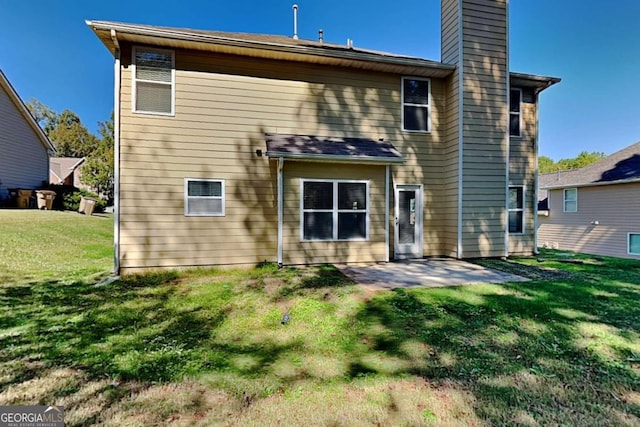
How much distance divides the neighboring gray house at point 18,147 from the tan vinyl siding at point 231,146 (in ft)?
43.4

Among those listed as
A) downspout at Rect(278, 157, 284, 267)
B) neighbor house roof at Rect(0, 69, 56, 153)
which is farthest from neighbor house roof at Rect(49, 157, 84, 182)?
downspout at Rect(278, 157, 284, 267)

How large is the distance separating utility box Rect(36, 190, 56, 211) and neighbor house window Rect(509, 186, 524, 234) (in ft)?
63.4

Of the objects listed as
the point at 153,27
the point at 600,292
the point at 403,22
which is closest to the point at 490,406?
the point at 600,292

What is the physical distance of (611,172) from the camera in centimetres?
1463

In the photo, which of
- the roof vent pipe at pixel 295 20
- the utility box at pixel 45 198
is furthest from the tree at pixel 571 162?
the utility box at pixel 45 198

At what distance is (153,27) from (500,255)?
9733mm

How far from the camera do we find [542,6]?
12.2 meters

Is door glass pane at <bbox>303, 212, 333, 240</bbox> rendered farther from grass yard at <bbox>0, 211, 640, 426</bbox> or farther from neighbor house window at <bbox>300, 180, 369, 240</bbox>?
A: grass yard at <bbox>0, 211, 640, 426</bbox>

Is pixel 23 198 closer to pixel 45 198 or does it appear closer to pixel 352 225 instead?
pixel 45 198

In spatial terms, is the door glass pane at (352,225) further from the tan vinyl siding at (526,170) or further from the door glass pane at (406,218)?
the tan vinyl siding at (526,170)

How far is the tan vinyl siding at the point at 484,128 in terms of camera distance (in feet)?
26.1

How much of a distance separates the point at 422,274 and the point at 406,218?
87.4 inches

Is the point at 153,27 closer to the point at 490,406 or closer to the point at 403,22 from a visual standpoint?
the point at 490,406

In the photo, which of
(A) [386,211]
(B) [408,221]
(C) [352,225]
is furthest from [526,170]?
(C) [352,225]
